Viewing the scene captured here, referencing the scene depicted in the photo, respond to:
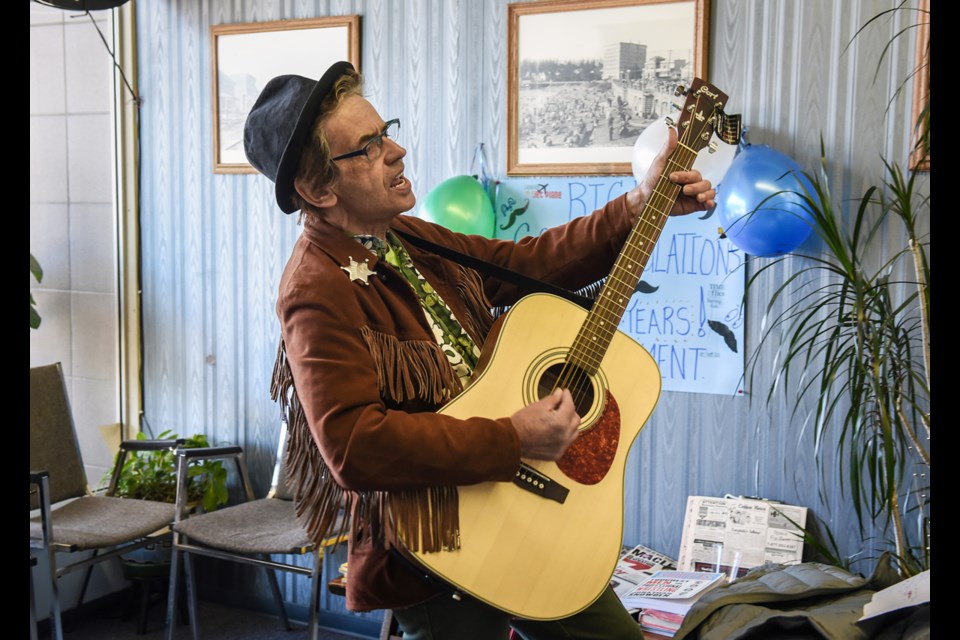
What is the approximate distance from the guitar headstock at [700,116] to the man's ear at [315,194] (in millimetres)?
666

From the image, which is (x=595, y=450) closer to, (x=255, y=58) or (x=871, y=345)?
(x=871, y=345)

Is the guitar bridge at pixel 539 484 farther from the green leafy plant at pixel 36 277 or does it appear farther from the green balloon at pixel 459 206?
the green leafy plant at pixel 36 277

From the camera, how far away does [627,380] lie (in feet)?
5.93

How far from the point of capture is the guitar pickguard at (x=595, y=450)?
1.71m

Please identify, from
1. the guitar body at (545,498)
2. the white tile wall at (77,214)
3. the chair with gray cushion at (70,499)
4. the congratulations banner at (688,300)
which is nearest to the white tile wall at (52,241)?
the white tile wall at (77,214)

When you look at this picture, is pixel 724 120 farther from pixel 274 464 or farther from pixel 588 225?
pixel 274 464

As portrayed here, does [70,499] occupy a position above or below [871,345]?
below

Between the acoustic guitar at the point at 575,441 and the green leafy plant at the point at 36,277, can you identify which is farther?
the green leafy plant at the point at 36,277

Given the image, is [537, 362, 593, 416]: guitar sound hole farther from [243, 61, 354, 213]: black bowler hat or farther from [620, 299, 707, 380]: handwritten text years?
[620, 299, 707, 380]: handwritten text years

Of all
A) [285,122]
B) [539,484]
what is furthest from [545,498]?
[285,122]

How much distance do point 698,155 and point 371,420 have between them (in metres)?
1.50

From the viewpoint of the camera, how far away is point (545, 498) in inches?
65.7

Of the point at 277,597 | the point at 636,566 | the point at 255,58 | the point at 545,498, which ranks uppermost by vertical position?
the point at 255,58
